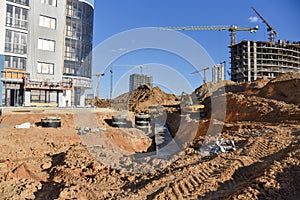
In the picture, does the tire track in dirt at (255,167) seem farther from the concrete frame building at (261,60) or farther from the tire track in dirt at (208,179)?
the concrete frame building at (261,60)

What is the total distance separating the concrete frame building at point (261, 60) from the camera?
80.6 m

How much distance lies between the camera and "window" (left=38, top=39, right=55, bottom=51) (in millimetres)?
26094

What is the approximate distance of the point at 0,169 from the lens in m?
9.61

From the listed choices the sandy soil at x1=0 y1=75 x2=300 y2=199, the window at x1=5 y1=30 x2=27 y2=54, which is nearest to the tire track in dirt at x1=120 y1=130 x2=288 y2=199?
the sandy soil at x1=0 y1=75 x2=300 y2=199

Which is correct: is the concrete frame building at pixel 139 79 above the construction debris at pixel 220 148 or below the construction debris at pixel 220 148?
above

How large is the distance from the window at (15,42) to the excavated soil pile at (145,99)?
70.7ft

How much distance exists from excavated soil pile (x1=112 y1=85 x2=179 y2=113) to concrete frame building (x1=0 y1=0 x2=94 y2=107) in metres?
16.6

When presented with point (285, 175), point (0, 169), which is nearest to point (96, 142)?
point (0, 169)

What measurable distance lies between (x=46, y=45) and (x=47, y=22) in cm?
255

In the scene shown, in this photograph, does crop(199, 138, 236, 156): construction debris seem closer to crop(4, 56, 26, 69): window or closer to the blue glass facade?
crop(4, 56, 26, 69): window

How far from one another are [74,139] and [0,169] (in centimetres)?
549

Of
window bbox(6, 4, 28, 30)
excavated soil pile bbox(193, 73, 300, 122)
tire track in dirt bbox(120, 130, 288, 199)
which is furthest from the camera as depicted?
window bbox(6, 4, 28, 30)

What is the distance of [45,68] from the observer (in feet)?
86.9

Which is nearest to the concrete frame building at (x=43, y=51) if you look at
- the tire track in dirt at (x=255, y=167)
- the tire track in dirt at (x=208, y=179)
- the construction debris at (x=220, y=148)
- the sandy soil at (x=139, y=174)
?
the sandy soil at (x=139, y=174)
